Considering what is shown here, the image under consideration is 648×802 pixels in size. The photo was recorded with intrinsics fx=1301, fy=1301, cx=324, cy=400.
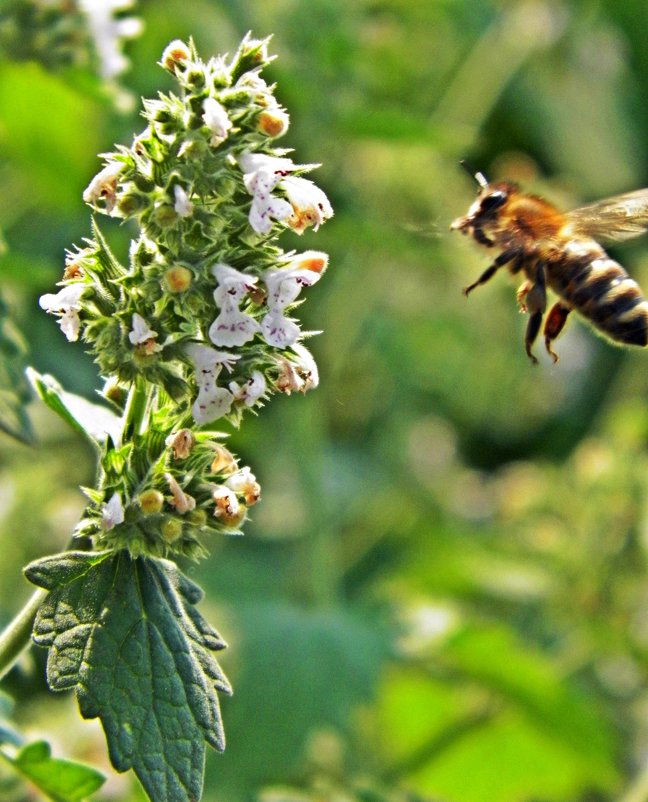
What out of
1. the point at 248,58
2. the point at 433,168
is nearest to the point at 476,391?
the point at 433,168

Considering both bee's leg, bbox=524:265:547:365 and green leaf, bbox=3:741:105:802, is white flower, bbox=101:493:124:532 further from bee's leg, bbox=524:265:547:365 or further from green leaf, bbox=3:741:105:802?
bee's leg, bbox=524:265:547:365

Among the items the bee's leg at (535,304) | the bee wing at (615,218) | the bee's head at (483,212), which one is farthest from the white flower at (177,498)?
the bee wing at (615,218)

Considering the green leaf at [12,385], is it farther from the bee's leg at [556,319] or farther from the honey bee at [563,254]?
the bee's leg at [556,319]

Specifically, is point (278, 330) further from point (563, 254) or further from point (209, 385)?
point (563, 254)

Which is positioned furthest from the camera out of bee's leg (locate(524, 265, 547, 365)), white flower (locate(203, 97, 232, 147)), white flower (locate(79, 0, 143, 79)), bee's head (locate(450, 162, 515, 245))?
white flower (locate(79, 0, 143, 79))

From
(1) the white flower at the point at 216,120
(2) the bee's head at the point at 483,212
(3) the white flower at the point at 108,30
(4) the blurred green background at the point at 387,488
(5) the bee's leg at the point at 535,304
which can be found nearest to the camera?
(1) the white flower at the point at 216,120

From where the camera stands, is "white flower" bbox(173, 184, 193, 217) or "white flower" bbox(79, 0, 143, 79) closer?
"white flower" bbox(173, 184, 193, 217)

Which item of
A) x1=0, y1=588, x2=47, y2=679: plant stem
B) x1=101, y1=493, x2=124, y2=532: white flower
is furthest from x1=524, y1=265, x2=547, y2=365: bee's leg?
x1=0, y1=588, x2=47, y2=679: plant stem

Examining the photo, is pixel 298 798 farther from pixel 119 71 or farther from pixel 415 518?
pixel 415 518
